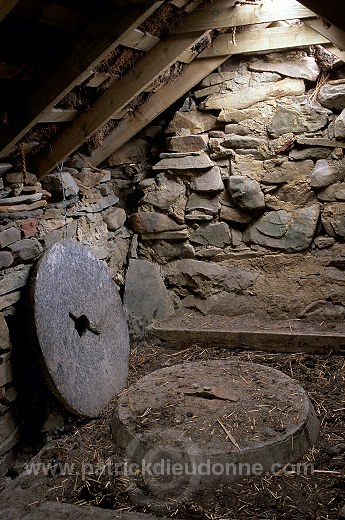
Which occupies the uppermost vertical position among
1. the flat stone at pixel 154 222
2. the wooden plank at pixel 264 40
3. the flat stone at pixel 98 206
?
the wooden plank at pixel 264 40

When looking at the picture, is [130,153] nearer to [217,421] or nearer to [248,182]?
[248,182]

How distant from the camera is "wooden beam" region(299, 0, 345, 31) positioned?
197cm

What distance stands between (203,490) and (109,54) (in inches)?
96.1

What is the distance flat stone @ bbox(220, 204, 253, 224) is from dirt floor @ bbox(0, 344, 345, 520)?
1.59m

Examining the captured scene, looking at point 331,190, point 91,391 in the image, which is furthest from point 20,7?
point 331,190

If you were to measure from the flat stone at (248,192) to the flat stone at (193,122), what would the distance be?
0.50m

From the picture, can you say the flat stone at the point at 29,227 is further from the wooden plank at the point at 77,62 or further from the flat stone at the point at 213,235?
the flat stone at the point at 213,235

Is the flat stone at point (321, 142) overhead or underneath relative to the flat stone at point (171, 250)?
overhead

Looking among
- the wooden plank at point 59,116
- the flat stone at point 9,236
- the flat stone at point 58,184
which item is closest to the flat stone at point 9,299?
the flat stone at point 9,236

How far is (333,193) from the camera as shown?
14.1ft

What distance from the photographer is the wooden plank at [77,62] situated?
2.60 meters

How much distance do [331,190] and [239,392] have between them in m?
1.92

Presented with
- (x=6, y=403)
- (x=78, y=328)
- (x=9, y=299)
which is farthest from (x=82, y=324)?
(x=6, y=403)

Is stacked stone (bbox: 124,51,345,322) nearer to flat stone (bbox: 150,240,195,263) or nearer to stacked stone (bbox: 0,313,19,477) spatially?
flat stone (bbox: 150,240,195,263)
